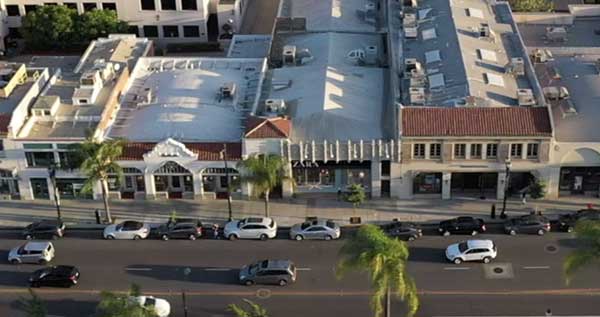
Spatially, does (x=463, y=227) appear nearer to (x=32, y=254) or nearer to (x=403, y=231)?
(x=403, y=231)

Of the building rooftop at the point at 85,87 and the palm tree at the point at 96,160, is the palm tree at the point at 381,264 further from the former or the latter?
the building rooftop at the point at 85,87

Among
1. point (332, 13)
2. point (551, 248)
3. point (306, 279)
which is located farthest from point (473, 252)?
point (332, 13)

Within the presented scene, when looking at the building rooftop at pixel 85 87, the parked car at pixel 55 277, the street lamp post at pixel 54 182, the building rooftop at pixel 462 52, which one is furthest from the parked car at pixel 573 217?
the street lamp post at pixel 54 182

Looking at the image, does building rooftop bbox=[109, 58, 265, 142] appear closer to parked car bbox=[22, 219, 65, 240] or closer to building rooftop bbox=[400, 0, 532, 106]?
parked car bbox=[22, 219, 65, 240]

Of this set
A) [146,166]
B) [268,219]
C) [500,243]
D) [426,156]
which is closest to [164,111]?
[146,166]

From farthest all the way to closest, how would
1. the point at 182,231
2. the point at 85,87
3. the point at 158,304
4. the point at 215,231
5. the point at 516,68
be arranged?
the point at 85,87 → the point at 516,68 → the point at 215,231 → the point at 182,231 → the point at 158,304

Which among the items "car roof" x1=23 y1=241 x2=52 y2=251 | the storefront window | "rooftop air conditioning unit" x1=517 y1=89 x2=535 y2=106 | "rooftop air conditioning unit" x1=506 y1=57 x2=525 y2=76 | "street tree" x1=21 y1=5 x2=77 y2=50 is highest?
"street tree" x1=21 y1=5 x2=77 y2=50

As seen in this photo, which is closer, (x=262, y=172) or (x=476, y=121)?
(x=262, y=172)

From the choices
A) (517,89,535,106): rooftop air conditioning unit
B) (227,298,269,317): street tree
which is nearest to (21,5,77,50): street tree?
(227,298,269,317): street tree
